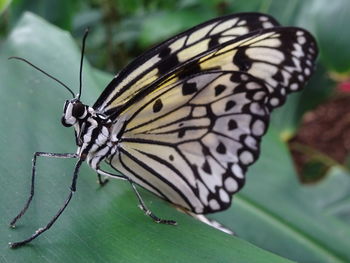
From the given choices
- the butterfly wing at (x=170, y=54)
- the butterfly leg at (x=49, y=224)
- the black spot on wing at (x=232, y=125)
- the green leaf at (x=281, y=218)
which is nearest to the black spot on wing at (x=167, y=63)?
the butterfly wing at (x=170, y=54)

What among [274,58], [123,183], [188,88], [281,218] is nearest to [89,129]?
[123,183]

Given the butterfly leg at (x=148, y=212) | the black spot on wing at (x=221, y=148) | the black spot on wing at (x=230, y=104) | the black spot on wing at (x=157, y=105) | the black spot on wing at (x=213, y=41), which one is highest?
the black spot on wing at (x=213, y=41)

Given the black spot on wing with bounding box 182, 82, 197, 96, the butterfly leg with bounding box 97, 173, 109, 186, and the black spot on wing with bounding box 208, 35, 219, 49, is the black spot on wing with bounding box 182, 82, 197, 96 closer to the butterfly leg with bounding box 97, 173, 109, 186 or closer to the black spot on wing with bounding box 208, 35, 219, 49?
the black spot on wing with bounding box 208, 35, 219, 49

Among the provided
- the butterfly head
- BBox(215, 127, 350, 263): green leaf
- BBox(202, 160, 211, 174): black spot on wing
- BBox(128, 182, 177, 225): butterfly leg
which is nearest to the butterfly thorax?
the butterfly head

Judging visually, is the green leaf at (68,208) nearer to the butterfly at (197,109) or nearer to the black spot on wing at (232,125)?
the butterfly at (197,109)

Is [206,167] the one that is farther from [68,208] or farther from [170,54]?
[68,208]

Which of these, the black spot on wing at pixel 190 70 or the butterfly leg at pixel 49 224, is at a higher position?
the black spot on wing at pixel 190 70

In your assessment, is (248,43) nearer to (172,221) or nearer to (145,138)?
(145,138)
